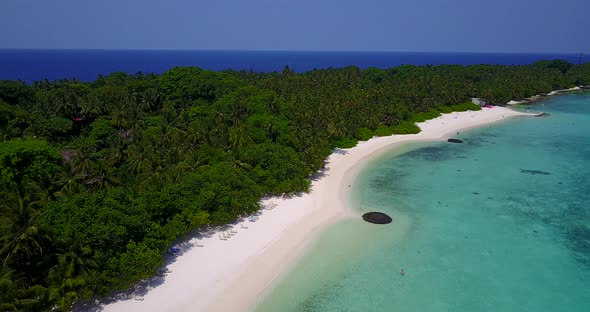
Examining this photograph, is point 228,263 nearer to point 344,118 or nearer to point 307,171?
point 307,171

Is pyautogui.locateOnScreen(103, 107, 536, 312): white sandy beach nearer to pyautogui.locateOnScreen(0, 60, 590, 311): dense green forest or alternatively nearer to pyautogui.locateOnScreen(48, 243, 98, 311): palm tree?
pyautogui.locateOnScreen(0, 60, 590, 311): dense green forest

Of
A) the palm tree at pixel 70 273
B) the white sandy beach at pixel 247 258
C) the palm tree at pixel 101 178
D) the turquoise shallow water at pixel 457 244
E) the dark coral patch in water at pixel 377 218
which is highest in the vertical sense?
the palm tree at pixel 101 178

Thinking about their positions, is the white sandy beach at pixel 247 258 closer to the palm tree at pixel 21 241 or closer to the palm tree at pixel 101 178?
the palm tree at pixel 21 241

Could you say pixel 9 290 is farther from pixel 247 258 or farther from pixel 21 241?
pixel 247 258

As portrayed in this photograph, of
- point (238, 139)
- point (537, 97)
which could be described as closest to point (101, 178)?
point (238, 139)

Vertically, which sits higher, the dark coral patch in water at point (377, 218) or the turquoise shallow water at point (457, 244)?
the dark coral patch in water at point (377, 218)

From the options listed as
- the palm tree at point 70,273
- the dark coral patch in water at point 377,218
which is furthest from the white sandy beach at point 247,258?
the palm tree at point 70,273
